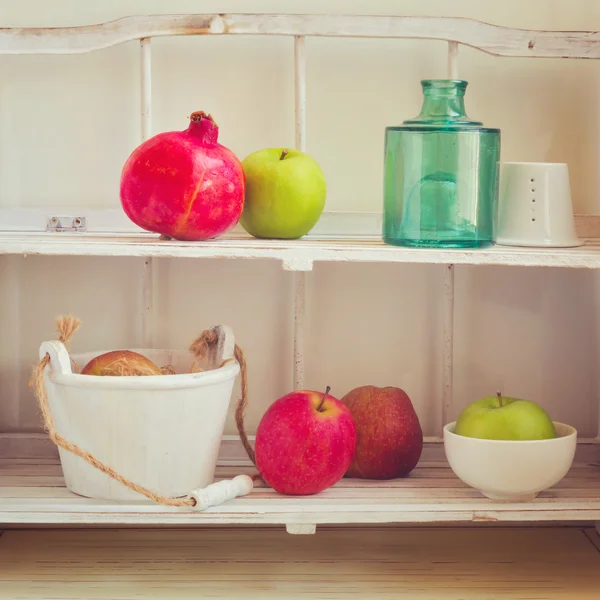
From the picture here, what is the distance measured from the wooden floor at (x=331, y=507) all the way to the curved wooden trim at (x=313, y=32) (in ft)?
1.56

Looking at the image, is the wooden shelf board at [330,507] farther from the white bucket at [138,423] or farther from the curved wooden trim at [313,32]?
the curved wooden trim at [313,32]

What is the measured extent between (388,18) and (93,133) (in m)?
0.37

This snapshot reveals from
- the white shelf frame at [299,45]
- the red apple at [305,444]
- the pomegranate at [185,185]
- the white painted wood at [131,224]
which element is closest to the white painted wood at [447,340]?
the white shelf frame at [299,45]

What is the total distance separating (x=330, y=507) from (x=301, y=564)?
5.7 inches

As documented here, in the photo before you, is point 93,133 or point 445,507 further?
point 93,133

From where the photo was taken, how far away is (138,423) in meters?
0.84

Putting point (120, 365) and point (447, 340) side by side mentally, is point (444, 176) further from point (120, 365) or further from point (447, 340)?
point (120, 365)

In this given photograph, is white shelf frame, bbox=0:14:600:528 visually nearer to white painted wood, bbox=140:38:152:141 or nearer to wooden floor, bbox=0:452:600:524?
white painted wood, bbox=140:38:152:141

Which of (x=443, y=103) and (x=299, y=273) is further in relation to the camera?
(x=299, y=273)

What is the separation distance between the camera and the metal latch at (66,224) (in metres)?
1.04

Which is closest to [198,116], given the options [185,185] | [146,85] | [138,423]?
[185,185]

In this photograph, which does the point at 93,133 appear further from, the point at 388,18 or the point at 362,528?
the point at 362,528

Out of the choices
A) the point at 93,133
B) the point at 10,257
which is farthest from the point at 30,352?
the point at 93,133

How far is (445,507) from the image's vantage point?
2.86ft
